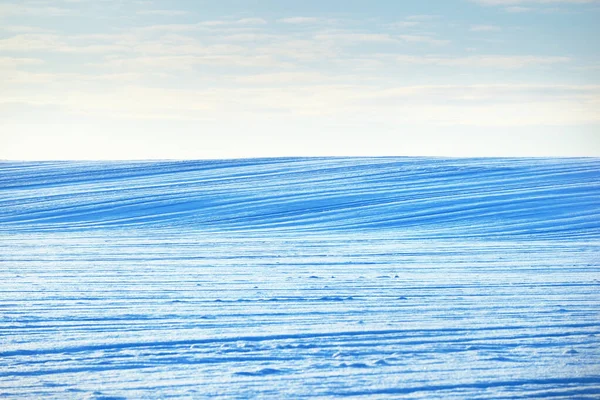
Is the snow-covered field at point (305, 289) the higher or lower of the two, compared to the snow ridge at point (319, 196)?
lower

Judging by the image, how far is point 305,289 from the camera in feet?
28.1

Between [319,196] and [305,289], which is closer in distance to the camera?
[305,289]

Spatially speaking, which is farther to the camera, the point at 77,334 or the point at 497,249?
the point at 497,249

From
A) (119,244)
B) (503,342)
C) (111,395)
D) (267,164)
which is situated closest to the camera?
(111,395)

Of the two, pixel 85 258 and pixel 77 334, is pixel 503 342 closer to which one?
pixel 77 334

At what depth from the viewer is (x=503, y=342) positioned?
604 centimetres

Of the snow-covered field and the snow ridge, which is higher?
the snow ridge

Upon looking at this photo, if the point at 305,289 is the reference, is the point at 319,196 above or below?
above

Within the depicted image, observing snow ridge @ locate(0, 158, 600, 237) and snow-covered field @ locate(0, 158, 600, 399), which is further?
snow ridge @ locate(0, 158, 600, 237)

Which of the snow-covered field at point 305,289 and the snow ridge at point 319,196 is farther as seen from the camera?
the snow ridge at point 319,196

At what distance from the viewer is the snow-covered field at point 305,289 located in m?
5.20

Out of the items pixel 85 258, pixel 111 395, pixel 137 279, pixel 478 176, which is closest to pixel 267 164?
pixel 478 176

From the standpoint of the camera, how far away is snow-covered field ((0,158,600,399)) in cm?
520

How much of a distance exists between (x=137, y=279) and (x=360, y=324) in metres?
3.53
